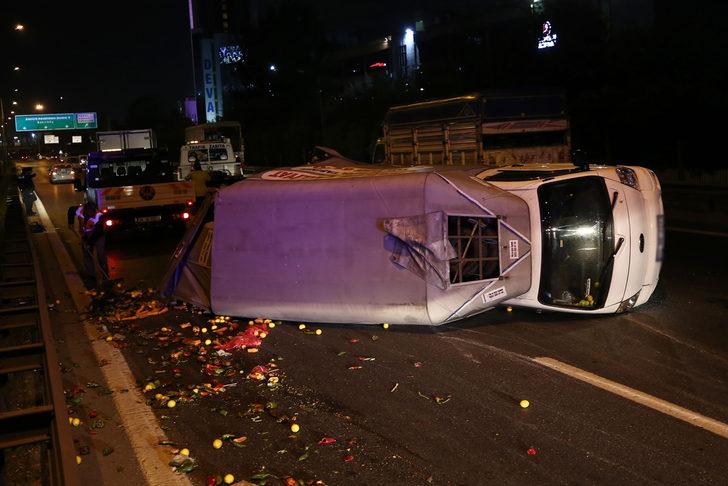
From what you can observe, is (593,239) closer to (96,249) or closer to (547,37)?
(96,249)

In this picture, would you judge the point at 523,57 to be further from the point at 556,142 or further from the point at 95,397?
the point at 95,397

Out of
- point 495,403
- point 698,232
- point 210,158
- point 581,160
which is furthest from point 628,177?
point 210,158

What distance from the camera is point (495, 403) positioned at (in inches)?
226

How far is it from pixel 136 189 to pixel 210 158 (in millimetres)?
14329

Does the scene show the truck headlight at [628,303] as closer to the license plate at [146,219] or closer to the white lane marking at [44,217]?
the license plate at [146,219]

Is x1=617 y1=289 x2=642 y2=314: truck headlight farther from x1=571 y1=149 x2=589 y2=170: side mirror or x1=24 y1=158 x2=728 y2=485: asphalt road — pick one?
x1=571 y1=149 x2=589 y2=170: side mirror

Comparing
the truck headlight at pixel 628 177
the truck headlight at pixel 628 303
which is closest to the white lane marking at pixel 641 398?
the truck headlight at pixel 628 303

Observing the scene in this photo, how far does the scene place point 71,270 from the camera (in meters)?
13.7

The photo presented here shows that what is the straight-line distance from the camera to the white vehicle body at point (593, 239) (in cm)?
746

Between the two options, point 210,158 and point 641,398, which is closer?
point 641,398

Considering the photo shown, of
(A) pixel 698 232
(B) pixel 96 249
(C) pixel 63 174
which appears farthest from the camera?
(C) pixel 63 174

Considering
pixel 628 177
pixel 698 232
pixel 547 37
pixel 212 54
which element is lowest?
pixel 698 232

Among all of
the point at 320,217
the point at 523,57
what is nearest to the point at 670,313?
the point at 320,217

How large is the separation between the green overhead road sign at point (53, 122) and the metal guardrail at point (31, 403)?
10348 centimetres
